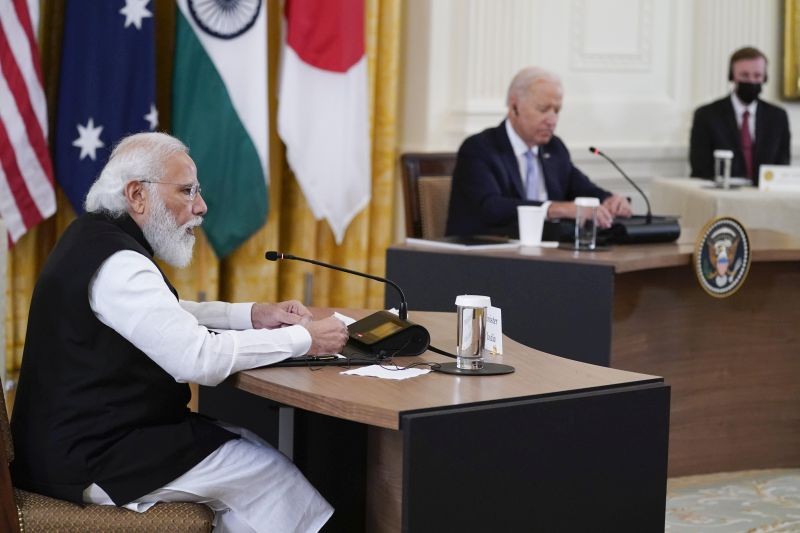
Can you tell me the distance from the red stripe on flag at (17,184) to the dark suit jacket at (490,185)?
1694 mm

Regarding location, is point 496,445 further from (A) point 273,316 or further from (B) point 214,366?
(A) point 273,316

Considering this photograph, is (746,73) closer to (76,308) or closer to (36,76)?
(36,76)

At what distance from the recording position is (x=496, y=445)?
7.71ft

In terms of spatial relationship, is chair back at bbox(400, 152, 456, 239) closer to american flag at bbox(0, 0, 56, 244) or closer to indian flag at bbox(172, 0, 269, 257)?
indian flag at bbox(172, 0, 269, 257)

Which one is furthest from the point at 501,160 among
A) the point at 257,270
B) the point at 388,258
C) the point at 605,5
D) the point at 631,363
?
the point at 605,5

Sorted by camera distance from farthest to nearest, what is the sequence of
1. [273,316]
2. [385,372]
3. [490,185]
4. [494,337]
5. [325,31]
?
[325,31], [490,185], [273,316], [494,337], [385,372]

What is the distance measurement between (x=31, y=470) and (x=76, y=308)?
337 mm

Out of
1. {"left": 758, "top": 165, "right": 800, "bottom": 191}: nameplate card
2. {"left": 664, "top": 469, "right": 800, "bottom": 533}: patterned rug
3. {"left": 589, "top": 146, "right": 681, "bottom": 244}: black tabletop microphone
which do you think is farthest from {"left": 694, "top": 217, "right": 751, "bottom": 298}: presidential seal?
{"left": 758, "top": 165, "right": 800, "bottom": 191}: nameplate card

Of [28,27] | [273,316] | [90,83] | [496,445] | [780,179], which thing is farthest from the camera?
[780,179]

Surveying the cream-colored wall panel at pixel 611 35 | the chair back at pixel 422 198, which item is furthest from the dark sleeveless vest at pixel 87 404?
the cream-colored wall panel at pixel 611 35

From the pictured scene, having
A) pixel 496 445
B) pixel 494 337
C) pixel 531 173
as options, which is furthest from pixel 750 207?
pixel 496 445

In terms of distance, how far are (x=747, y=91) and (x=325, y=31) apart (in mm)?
2524

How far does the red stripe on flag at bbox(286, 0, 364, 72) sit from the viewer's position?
577cm

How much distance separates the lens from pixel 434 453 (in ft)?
7.47
